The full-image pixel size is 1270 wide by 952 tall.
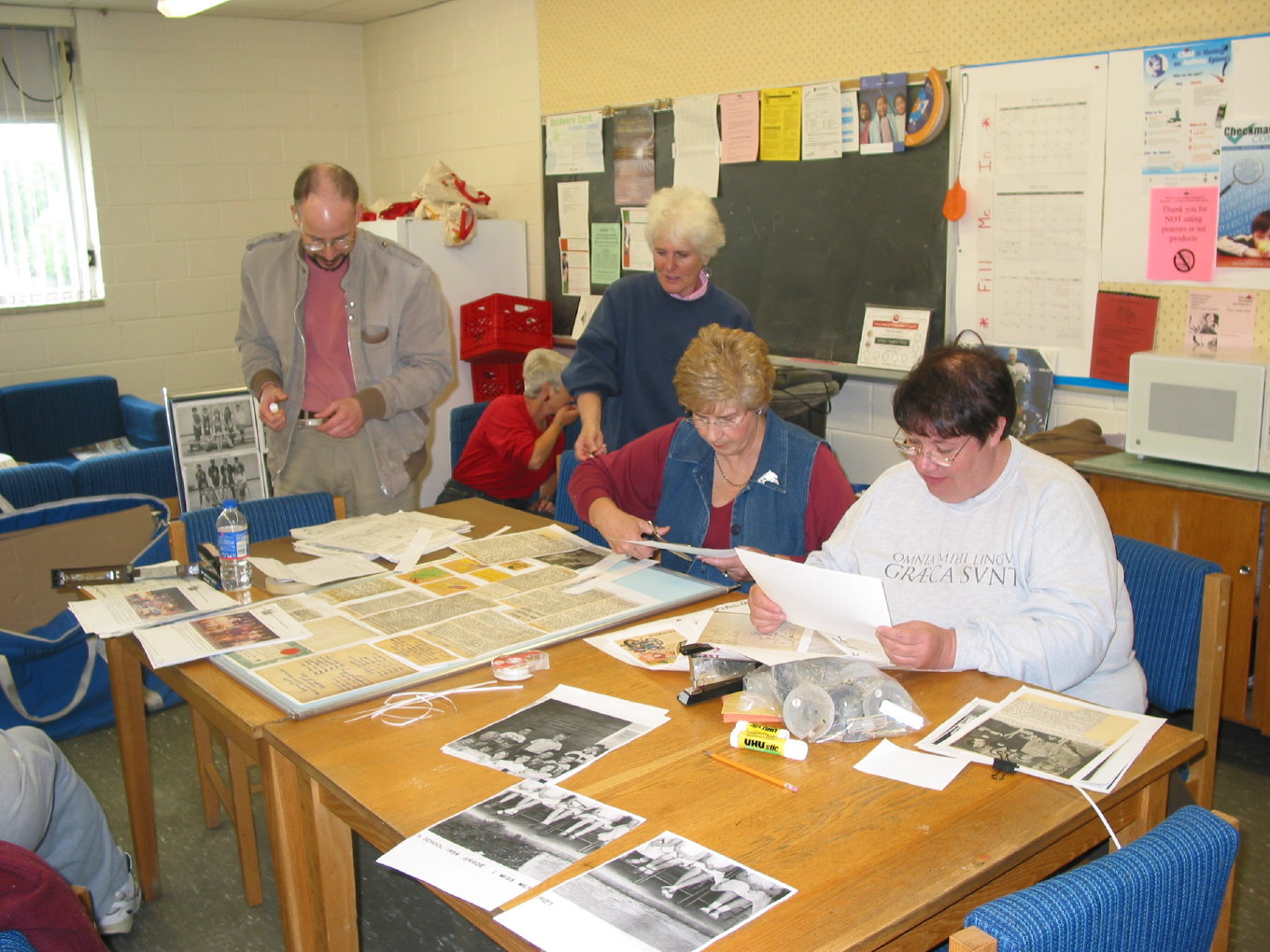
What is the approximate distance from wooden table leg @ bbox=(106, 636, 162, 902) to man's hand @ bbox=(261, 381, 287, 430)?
32.3 inches

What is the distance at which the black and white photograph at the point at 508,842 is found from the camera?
49.1 inches

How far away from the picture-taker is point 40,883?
53.4 inches

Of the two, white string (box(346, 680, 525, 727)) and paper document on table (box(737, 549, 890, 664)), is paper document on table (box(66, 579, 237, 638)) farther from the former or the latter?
paper document on table (box(737, 549, 890, 664))

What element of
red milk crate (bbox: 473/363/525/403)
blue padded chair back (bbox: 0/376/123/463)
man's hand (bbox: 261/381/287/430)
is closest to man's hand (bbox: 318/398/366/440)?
man's hand (bbox: 261/381/287/430)

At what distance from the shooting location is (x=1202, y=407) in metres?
3.13

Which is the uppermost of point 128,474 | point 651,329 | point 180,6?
point 180,6

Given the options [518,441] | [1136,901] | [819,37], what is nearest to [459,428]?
[518,441]

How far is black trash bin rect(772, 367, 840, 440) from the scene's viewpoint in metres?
4.08

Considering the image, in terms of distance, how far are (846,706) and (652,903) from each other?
522mm

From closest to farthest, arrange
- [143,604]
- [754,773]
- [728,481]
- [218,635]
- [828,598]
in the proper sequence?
1. [754,773]
2. [828,598]
3. [218,635]
4. [143,604]
5. [728,481]

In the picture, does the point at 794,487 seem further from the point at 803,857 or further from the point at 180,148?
the point at 180,148

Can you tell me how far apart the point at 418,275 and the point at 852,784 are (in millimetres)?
2241

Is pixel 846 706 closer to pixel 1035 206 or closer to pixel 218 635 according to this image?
pixel 218 635

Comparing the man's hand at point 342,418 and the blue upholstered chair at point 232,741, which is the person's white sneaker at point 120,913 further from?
the man's hand at point 342,418
